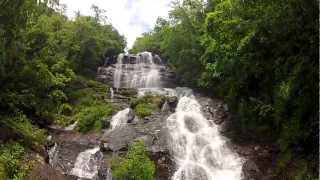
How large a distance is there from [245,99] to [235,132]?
5.55ft

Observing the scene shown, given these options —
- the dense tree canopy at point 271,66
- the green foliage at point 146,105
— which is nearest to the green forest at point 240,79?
the dense tree canopy at point 271,66

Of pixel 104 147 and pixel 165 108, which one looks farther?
pixel 165 108

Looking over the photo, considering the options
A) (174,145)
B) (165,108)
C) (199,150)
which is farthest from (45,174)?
(165,108)

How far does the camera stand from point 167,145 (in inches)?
879

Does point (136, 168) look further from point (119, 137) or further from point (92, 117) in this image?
point (92, 117)

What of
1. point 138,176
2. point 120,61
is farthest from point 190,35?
point 138,176

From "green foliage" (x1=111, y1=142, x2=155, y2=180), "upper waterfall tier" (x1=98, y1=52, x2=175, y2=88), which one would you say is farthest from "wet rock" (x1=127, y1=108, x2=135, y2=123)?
"upper waterfall tier" (x1=98, y1=52, x2=175, y2=88)

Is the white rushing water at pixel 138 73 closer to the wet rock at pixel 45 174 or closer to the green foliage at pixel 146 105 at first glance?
the green foliage at pixel 146 105

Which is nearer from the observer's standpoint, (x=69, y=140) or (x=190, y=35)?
(x=69, y=140)

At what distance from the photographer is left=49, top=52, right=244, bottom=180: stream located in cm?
2062

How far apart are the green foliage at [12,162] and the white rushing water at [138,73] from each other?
58.5 feet

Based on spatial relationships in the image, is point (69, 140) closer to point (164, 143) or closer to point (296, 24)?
point (164, 143)

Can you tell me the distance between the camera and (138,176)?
1791cm

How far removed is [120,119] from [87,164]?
5.88m
